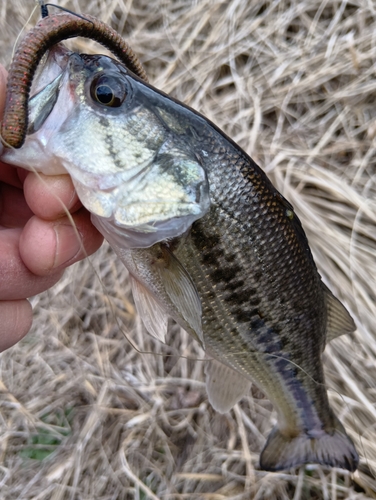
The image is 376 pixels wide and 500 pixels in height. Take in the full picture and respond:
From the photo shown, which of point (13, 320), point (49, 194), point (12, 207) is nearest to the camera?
point (49, 194)

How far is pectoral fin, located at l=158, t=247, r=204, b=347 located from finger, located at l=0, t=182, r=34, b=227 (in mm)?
559

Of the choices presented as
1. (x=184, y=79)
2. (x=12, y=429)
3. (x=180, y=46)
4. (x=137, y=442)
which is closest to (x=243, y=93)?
(x=184, y=79)

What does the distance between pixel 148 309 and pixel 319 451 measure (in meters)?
0.93

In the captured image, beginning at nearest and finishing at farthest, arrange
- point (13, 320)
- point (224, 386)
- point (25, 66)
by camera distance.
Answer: point (25, 66)
point (13, 320)
point (224, 386)

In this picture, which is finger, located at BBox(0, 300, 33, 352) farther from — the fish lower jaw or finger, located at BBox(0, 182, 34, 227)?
the fish lower jaw

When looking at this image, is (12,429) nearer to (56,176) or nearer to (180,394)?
(180,394)

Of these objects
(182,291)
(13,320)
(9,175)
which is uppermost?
(182,291)

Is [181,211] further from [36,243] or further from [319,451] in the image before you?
[319,451]

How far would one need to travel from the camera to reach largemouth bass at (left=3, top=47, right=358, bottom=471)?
40.2 inches

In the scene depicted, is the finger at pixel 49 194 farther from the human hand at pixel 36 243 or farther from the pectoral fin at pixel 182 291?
the pectoral fin at pixel 182 291

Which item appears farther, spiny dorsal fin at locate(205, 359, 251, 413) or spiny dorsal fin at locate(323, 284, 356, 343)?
spiny dorsal fin at locate(205, 359, 251, 413)

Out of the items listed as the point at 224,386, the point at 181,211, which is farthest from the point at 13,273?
the point at 224,386

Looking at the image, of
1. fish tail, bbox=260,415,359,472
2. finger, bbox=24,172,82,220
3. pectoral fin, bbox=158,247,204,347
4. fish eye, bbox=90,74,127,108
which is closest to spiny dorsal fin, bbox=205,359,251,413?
fish tail, bbox=260,415,359,472

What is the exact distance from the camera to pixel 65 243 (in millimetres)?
1113
